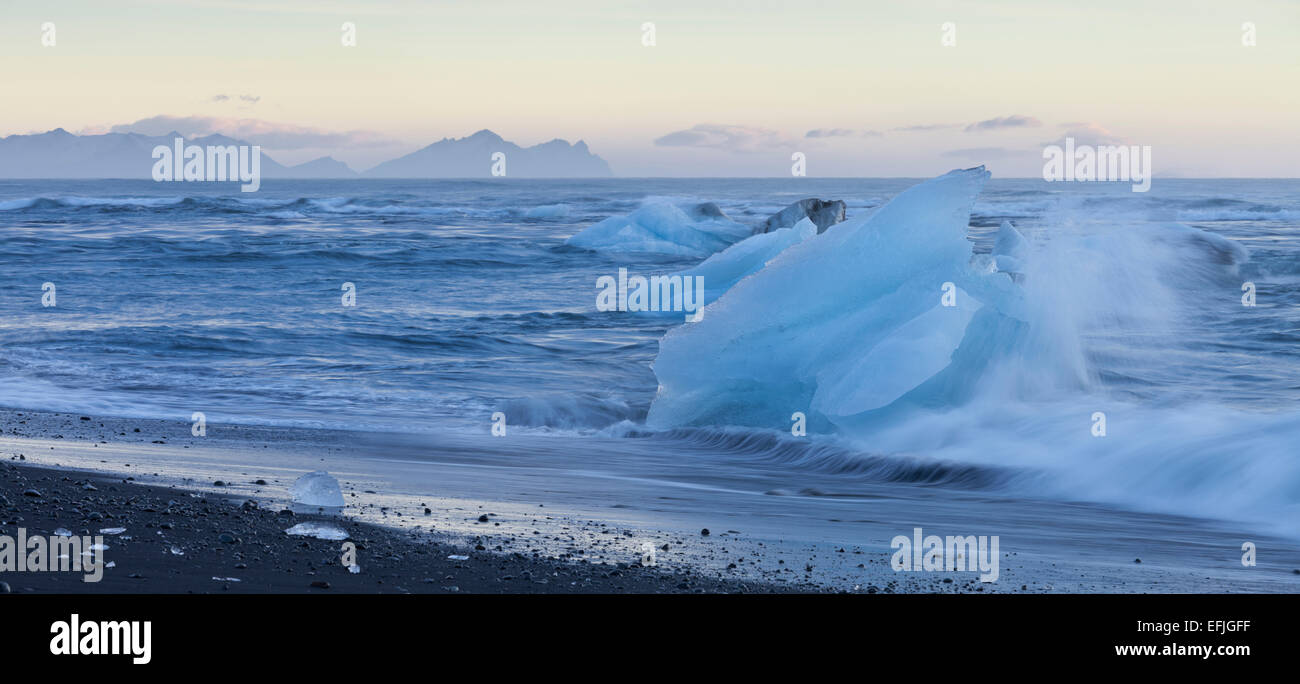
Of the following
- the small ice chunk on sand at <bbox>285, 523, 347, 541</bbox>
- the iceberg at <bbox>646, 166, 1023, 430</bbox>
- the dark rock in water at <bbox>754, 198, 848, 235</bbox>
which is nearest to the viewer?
the small ice chunk on sand at <bbox>285, 523, 347, 541</bbox>

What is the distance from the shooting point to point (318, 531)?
525 cm

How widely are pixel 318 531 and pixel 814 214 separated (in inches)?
724

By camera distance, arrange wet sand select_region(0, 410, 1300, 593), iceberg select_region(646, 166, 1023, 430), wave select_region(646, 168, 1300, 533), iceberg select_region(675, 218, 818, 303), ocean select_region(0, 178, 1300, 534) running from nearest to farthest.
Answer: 1. wet sand select_region(0, 410, 1300, 593)
2. wave select_region(646, 168, 1300, 533)
3. ocean select_region(0, 178, 1300, 534)
4. iceberg select_region(646, 166, 1023, 430)
5. iceberg select_region(675, 218, 818, 303)

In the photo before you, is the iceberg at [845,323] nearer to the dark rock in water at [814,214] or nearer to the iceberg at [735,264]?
the iceberg at [735,264]

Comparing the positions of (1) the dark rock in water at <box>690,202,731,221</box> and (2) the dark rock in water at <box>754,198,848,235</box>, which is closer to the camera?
(2) the dark rock in water at <box>754,198,848,235</box>

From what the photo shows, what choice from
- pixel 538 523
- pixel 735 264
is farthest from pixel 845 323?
pixel 735 264

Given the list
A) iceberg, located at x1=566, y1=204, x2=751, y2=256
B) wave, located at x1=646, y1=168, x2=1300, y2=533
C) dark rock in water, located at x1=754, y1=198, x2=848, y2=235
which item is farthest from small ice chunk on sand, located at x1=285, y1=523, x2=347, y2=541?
iceberg, located at x1=566, y1=204, x2=751, y2=256

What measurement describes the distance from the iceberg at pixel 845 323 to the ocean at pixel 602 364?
25 cm

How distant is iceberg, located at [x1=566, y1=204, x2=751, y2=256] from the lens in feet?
98.9

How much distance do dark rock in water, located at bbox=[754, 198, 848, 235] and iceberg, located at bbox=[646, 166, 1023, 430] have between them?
11431mm

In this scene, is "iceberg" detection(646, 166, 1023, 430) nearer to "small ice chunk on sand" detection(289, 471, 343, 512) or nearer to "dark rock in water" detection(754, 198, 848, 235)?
"small ice chunk on sand" detection(289, 471, 343, 512)

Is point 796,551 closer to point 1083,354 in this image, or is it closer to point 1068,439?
point 1068,439

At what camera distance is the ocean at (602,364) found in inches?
319

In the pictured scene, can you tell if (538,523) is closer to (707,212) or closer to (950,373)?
(950,373)
